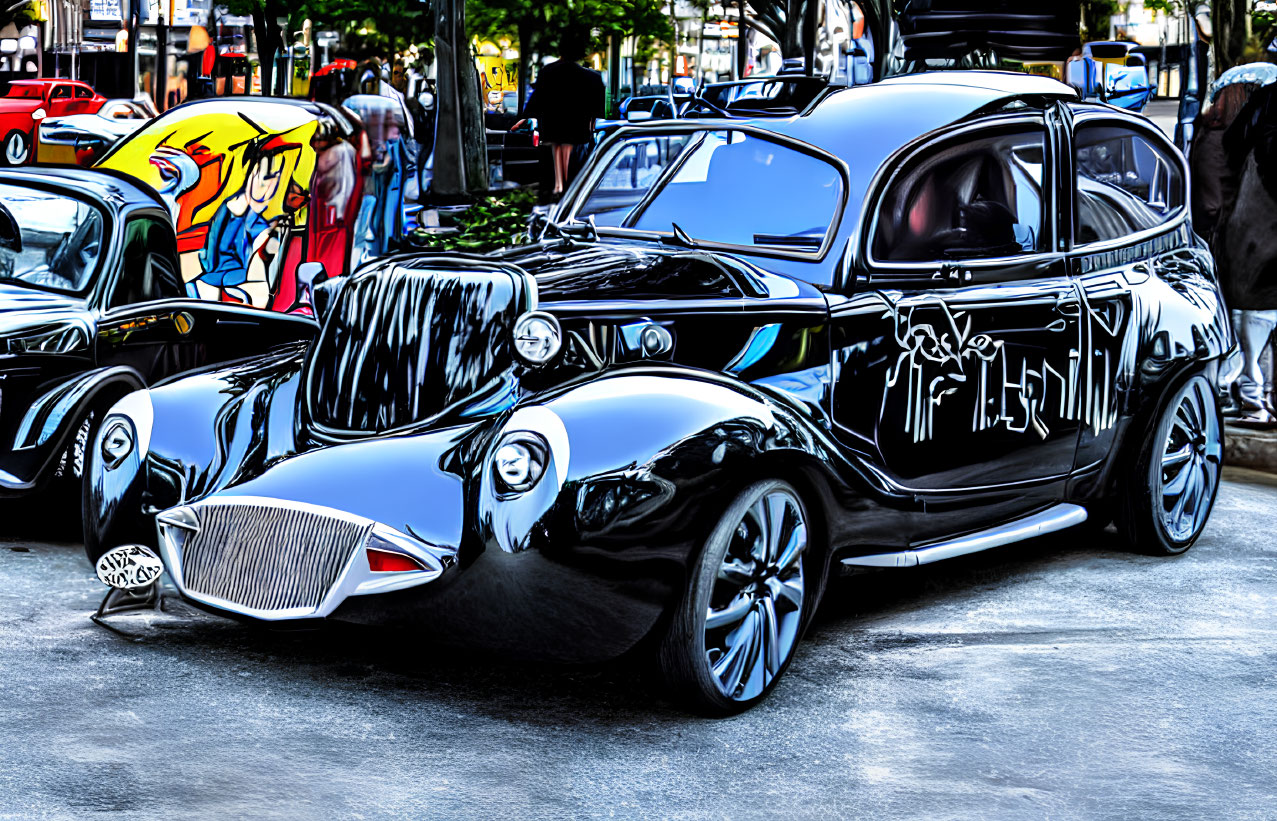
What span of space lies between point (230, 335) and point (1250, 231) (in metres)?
5.12

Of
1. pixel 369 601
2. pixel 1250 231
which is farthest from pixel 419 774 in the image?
pixel 1250 231

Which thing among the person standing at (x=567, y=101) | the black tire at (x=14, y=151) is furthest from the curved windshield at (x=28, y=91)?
the black tire at (x=14, y=151)

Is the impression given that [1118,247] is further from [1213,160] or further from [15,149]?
[15,149]

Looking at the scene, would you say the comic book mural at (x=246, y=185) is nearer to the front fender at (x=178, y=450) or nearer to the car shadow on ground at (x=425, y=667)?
the front fender at (x=178, y=450)

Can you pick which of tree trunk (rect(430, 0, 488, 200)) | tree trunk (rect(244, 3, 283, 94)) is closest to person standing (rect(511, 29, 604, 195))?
tree trunk (rect(430, 0, 488, 200))

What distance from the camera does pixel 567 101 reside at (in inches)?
746

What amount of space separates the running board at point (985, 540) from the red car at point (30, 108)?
5324 millimetres

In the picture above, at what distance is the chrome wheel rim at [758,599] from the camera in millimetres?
5078

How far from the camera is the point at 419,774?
4.60 metres

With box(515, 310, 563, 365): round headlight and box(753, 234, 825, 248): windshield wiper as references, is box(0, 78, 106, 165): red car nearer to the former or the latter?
box(753, 234, 825, 248): windshield wiper

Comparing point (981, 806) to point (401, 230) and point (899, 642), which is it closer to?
point (899, 642)

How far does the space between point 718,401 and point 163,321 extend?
336cm

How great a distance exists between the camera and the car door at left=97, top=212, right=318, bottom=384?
24.7 ft

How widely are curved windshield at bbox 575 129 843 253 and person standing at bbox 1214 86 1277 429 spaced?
414 centimetres
